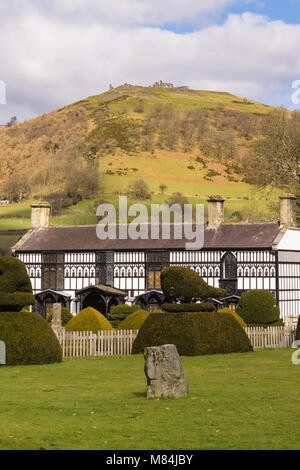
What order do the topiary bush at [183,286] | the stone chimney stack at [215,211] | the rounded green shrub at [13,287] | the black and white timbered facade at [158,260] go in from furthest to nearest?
the stone chimney stack at [215,211] < the black and white timbered facade at [158,260] < the topiary bush at [183,286] < the rounded green shrub at [13,287]

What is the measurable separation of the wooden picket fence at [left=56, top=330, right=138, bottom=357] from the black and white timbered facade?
2297 centimetres

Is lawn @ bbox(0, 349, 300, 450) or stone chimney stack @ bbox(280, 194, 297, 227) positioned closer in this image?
lawn @ bbox(0, 349, 300, 450)

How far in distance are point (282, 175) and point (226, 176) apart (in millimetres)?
82806

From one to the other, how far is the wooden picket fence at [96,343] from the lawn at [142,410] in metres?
5.96

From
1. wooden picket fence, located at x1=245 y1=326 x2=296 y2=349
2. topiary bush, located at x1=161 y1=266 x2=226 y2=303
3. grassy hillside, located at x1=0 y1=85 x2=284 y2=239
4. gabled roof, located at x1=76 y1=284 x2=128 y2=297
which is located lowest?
wooden picket fence, located at x1=245 y1=326 x2=296 y2=349

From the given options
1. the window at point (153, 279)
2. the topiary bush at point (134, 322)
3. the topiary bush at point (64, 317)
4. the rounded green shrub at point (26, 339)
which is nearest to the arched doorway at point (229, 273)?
the window at point (153, 279)

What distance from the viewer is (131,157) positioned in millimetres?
142250

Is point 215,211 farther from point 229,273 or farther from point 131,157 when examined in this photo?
point 131,157

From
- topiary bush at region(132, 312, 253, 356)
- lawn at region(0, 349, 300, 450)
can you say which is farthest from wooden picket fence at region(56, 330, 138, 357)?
lawn at region(0, 349, 300, 450)

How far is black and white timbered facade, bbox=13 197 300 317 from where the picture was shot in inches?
2074

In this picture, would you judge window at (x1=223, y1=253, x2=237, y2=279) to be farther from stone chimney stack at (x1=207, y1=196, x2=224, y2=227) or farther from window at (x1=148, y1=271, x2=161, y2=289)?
window at (x1=148, y1=271, x2=161, y2=289)

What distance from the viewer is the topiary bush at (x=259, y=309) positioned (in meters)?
45.1

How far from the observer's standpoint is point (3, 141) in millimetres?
192375

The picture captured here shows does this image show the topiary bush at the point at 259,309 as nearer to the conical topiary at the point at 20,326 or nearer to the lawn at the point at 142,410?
the conical topiary at the point at 20,326
